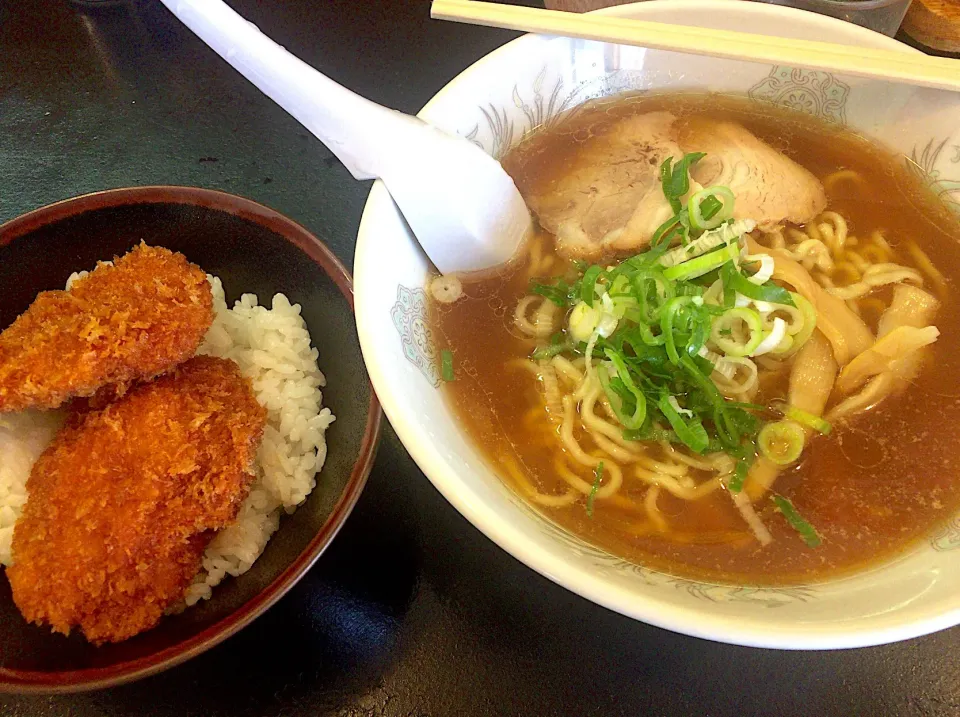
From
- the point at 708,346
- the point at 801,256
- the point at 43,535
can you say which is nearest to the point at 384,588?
the point at 43,535

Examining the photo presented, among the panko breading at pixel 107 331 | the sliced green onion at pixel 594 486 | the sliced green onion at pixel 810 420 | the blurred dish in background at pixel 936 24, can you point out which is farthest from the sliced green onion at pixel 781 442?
the blurred dish in background at pixel 936 24

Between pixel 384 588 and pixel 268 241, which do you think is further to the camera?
pixel 268 241

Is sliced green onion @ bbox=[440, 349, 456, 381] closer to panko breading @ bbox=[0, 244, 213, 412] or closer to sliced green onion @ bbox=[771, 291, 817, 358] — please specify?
panko breading @ bbox=[0, 244, 213, 412]

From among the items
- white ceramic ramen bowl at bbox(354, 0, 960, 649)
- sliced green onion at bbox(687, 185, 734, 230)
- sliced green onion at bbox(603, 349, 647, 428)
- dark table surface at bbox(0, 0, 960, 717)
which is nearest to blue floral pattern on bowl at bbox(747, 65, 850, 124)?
white ceramic ramen bowl at bbox(354, 0, 960, 649)

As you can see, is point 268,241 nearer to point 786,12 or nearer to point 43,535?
point 43,535

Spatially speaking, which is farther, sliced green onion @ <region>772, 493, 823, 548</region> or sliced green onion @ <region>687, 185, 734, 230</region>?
sliced green onion @ <region>687, 185, 734, 230</region>

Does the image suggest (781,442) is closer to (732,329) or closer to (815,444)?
(815,444)
